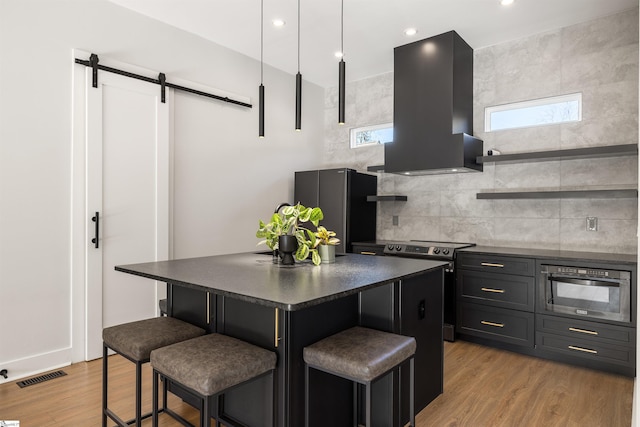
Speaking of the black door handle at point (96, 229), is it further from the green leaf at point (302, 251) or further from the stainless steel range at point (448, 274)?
the stainless steel range at point (448, 274)

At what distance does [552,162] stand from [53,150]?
4.37 m

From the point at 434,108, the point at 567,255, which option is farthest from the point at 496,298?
the point at 434,108

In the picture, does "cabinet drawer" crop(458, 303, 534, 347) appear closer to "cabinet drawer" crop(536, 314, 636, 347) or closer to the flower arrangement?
"cabinet drawer" crop(536, 314, 636, 347)

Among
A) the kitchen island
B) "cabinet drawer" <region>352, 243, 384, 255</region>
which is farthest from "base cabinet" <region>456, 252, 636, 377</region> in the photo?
the kitchen island

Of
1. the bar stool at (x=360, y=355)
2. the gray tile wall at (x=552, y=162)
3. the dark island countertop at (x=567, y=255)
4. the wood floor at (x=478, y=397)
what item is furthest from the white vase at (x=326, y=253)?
the gray tile wall at (x=552, y=162)

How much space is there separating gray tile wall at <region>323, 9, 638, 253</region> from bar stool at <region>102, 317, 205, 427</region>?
10.7 feet

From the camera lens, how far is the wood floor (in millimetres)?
2359

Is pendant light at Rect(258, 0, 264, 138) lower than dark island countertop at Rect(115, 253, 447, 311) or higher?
higher

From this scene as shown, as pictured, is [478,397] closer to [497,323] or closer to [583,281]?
[497,323]

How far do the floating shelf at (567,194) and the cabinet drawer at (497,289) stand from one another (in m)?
0.78

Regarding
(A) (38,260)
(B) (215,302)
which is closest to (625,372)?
(B) (215,302)

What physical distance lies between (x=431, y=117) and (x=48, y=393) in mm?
3863

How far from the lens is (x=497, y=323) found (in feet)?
11.7

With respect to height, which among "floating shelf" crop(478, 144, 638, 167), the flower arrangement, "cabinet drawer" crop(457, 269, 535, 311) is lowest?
"cabinet drawer" crop(457, 269, 535, 311)
